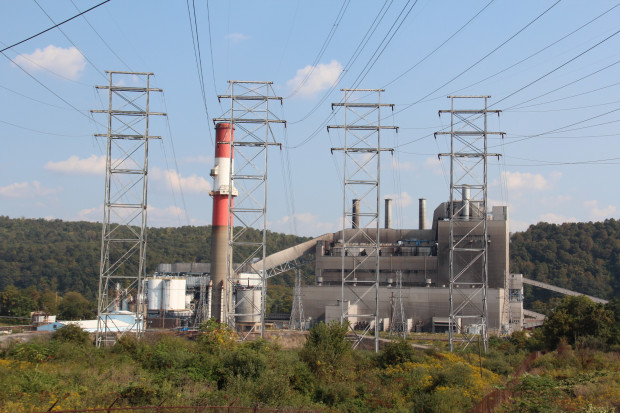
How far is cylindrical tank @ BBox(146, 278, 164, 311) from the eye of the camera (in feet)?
206

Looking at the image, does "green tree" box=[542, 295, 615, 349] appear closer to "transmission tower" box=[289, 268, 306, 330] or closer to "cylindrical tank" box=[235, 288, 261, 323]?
"transmission tower" box=[289, 268, 306, 330]

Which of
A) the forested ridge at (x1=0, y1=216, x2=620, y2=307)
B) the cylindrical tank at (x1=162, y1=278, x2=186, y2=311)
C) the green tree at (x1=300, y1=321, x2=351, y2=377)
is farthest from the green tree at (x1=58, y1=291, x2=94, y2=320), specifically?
the green tree at (x1=300, y1=321, x2=351, y2=377)

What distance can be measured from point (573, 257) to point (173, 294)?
7015cm

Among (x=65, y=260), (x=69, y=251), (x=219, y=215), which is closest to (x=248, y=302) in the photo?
(x=219, y=215)

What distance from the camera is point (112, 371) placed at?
2375cm

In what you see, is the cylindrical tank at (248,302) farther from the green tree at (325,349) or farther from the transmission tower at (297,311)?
the green tree at (325,349)

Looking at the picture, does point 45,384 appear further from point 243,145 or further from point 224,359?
point 243,145

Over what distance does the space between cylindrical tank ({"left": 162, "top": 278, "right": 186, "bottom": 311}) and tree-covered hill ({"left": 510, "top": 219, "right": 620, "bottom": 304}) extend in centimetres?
5930

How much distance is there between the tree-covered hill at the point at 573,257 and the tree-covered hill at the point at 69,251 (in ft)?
143

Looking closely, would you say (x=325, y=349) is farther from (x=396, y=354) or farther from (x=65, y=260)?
(x=65, y=260)

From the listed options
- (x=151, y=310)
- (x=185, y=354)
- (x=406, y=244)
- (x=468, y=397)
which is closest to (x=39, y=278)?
(x=151, y=310)

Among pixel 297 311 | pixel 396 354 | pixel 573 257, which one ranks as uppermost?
pixel 573 257

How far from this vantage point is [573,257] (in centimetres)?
10488

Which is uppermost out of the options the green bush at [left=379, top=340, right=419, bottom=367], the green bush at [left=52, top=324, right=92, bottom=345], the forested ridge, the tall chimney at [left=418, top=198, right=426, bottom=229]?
the tall chimney at [left=418, top=198, right=426, bottom=229]
